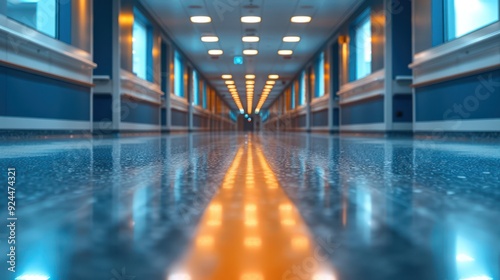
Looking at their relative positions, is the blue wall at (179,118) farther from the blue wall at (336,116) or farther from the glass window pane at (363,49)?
the glass window pane at (363,49)

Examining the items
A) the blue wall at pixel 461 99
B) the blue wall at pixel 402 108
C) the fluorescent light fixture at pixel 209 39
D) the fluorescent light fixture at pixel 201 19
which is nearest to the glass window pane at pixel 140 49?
the fluorescent light fixture at pixel 201 19

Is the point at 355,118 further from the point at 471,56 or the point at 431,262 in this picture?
the point at 431,262

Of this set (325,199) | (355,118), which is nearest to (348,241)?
(325,199)

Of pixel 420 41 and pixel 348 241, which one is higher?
pixel 420 41

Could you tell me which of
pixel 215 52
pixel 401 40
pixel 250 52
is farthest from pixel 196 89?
pixel 401 40

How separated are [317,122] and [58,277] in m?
22.7

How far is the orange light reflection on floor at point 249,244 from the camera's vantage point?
1.90 ft

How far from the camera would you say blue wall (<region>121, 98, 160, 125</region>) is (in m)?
12.6

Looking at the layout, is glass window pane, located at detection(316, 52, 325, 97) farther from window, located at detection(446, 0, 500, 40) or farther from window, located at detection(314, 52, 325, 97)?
window, located at detection(446, 0, 500, 40)

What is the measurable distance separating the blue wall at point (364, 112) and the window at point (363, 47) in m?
1.02

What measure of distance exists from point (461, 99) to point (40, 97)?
7733 mm

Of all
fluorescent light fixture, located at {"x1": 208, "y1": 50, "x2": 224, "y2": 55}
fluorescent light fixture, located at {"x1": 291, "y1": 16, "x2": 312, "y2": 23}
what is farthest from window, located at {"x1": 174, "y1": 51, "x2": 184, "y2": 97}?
fluorescent light fixture, located at {"x1": 291, "y1": 16, "x2": 312, "y2": 23}

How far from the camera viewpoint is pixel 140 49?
611 inches

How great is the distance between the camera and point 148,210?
1062mm
